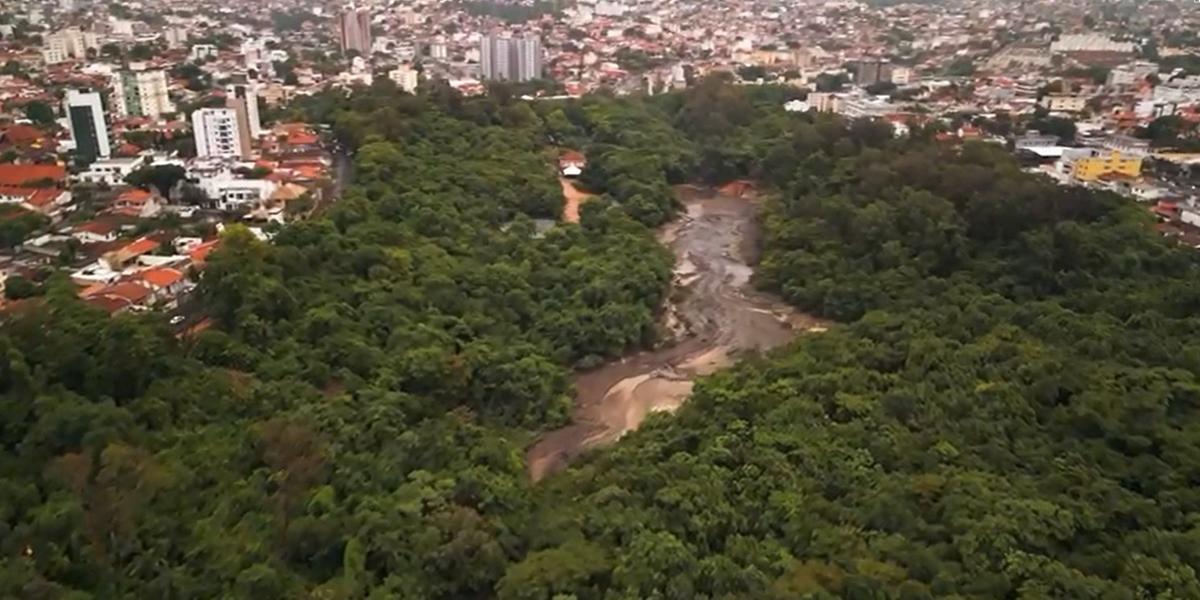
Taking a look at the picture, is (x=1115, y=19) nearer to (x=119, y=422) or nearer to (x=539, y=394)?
(x=539, y=394)

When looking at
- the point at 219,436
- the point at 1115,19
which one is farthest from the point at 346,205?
the point at 1115,19

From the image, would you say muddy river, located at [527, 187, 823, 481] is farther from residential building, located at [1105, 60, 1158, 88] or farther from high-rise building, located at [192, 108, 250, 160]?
residential building, located at [1105, 60, 1158, 88]

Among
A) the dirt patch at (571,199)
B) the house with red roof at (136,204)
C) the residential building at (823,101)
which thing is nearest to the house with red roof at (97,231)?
the house with red roof at (136,204)

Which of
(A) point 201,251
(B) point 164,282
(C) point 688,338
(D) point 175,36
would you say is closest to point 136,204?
(A) point 201,251

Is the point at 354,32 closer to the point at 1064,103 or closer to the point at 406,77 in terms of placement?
the point at 406,77

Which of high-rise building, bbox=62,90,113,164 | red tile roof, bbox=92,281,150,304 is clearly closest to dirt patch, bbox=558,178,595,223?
red tile roof, bbox=92,281,150,304

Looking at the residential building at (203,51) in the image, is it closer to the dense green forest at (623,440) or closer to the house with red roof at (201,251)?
the dense green forest at (623,440)
